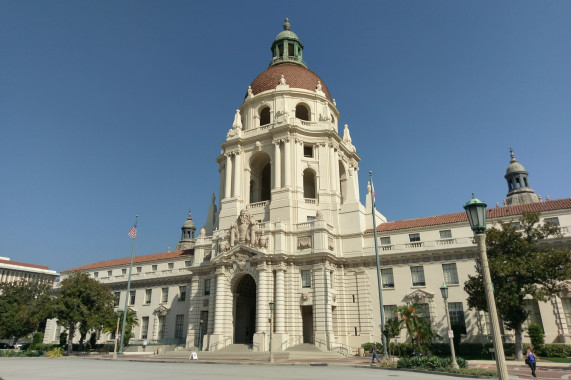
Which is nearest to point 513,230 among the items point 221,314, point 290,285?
point 290,285

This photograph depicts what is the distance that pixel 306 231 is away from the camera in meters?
44.3

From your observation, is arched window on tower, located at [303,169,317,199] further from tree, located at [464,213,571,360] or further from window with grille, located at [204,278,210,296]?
tree, located at [464,213,571,360]

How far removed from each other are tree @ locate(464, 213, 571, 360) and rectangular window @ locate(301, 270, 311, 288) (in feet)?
51.7

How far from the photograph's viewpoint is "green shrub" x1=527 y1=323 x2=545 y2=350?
34.2 metres

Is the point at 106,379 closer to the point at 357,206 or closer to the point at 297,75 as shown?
the point at 357,206

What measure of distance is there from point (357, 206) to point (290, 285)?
12530 millimetres

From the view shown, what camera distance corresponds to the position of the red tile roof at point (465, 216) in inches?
1642

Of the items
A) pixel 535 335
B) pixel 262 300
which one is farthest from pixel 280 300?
pixel 535 335

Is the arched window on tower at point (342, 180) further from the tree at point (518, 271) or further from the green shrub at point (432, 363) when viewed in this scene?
the green shrub at point (432, 363)

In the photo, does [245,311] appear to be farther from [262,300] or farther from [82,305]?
[82,305]

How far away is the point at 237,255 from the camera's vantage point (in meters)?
44.0

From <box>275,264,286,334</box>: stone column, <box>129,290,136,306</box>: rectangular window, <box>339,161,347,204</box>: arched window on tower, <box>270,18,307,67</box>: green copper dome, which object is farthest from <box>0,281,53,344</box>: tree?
<box>270,18,307,67</box>: green copper dome

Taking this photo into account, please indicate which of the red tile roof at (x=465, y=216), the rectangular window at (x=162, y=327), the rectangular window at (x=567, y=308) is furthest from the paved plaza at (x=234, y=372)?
the rectangular window at (x=162, y=327)

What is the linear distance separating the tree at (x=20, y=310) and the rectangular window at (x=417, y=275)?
4145 centimetres
